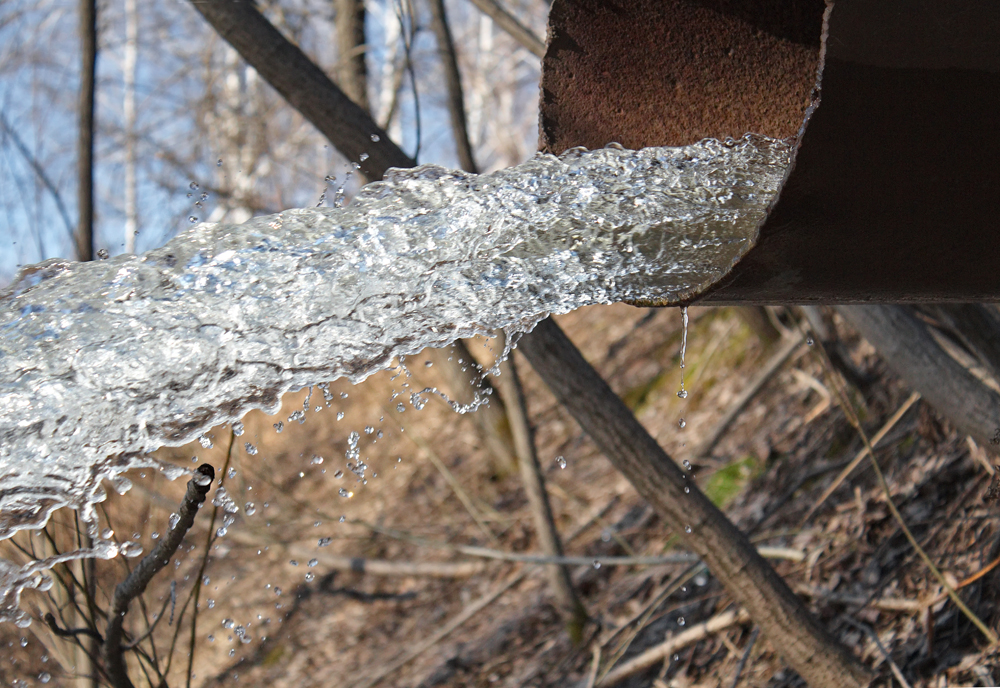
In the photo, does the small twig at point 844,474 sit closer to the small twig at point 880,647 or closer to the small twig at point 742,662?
the small twig at point 880,647

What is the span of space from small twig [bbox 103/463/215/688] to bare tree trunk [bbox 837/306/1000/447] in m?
2.29

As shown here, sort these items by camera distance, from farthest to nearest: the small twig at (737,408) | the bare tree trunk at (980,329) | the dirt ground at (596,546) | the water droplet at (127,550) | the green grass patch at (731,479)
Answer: the small twig at (737,408) < the green grass patch at (731,479) < the dirt ground at (596,546) < the bare tree trunk at (980,329) < the water droplet at (127,550)

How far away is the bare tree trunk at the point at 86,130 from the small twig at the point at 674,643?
10.1 feet

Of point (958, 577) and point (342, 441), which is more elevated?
point (342, 441)

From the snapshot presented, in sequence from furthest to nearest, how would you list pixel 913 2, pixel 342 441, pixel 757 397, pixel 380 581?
pixel 342 441, pixel 380 581, pixel 757 397, pixel 913 2

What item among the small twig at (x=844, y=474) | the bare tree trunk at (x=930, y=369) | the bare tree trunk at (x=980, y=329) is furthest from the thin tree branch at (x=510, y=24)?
the small twig at (x=844, y=474)

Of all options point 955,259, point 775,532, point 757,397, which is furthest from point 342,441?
point 955,259

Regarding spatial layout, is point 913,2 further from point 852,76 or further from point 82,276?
point 82,276

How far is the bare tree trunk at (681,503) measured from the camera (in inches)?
110

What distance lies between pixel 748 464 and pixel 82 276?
13.0 ft

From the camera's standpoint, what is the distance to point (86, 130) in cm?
430

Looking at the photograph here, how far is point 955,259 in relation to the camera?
156 centimetres

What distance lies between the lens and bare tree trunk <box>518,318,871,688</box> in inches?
110

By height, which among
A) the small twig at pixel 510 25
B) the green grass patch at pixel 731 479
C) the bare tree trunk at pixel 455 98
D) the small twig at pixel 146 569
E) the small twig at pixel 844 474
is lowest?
the small twig at pixel 844 474
